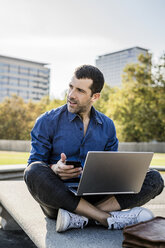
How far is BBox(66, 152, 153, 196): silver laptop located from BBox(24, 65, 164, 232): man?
0.14 metres

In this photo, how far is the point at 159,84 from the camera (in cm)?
2767

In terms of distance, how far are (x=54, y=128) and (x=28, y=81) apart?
423ft

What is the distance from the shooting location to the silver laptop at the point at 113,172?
2.09 metres

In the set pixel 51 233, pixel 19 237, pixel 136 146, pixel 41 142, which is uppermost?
pixel 41 142

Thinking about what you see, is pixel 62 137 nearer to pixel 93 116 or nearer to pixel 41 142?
pixel 41 142

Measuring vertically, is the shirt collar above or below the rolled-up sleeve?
above

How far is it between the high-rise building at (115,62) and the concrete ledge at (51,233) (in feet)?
523

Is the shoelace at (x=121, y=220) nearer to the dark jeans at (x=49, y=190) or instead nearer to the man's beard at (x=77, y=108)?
the dark jeans at (x=49, y=190)

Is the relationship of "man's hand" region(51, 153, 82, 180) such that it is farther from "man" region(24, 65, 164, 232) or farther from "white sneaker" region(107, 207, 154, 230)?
"white sneaker" region(107, 207, 154, 230)

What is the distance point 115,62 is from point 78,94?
170 metres

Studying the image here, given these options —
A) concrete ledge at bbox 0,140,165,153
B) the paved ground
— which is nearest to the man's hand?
the paved ground

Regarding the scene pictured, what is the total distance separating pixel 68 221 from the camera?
2.13 m

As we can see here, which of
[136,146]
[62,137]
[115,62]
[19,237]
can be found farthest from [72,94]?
[115,62]

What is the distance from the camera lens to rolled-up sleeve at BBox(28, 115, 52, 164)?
268 cm
